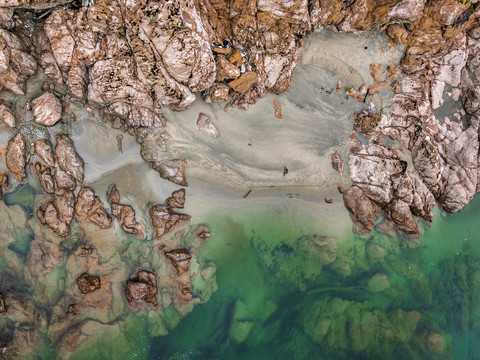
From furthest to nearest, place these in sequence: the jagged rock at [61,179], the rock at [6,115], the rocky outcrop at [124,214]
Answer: the rocky outcrop at [124,214]
the jagged rock at [61,179]
the rock at [6,115]

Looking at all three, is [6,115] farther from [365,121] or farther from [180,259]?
[365,121]

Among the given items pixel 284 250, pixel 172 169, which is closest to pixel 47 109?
pixel 172 169

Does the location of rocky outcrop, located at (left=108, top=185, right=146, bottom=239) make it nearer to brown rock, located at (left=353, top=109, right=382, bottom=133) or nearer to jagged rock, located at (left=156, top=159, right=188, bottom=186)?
jagged rock, located at (left=156, top=159, right=188, bottom=186)

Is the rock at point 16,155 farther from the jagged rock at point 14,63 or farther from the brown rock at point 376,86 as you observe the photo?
the brown rock at point 376,86

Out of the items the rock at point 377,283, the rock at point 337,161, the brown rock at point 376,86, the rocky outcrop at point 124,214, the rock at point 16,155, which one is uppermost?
the brown rock at point 376,86

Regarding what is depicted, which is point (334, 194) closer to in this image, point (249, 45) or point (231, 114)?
point (231, 114)

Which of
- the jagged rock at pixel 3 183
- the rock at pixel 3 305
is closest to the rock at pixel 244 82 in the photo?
the jagged rock at pixel 3 183

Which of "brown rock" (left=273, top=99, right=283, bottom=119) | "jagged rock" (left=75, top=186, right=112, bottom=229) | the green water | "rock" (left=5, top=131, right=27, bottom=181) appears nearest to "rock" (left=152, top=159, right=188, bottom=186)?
the green water
